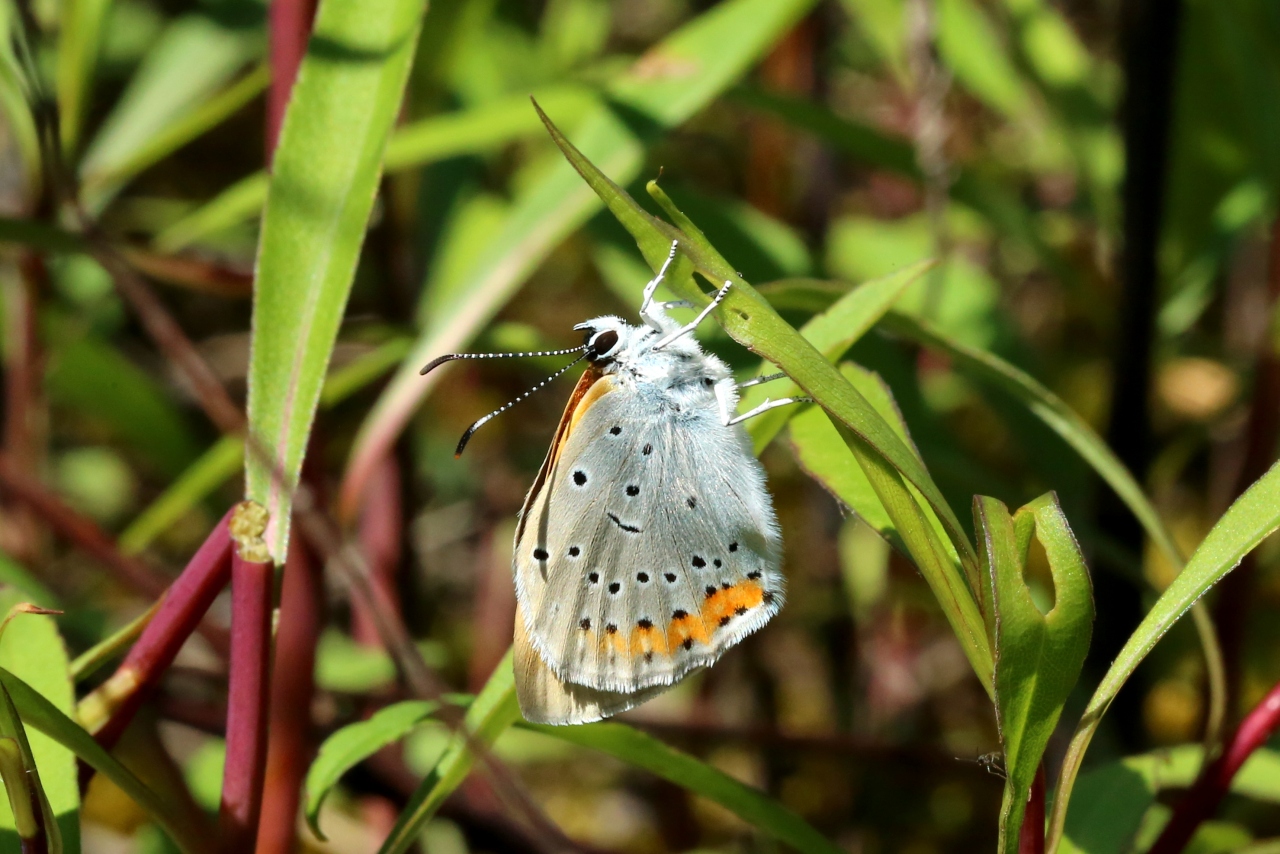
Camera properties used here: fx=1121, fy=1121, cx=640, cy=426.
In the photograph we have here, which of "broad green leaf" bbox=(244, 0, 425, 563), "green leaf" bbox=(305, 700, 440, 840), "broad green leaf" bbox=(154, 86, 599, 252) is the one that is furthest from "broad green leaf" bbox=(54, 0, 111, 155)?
"green leaf" bbox=(305, 700, 440, 840)

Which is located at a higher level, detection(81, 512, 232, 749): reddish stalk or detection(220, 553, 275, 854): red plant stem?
detection(81, 512, 232, 749): reddish stalk

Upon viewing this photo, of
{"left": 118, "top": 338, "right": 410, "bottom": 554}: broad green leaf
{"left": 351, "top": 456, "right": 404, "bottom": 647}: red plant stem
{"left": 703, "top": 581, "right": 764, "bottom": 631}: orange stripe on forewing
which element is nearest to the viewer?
{"left": 703, "top": 581, "right": 764, "bottom": 631}: orange stripe on forewing

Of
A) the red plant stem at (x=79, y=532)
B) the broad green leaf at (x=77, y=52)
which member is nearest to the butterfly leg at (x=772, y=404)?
the red plant stem at (x=79, y=532)

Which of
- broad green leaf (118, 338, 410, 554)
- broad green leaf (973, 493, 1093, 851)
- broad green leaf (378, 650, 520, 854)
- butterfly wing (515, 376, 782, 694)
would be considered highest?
broad green leaf (118, 338, 410, 554)

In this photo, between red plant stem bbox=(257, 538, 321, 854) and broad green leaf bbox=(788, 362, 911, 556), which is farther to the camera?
red plant stem bbox=(257, 538, 321, 854)

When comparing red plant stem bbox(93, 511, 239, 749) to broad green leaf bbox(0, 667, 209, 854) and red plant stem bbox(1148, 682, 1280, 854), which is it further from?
red plant stem bbox(1148, 682, 1280, 854)

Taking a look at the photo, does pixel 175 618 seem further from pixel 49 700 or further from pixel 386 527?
pixel 386 527

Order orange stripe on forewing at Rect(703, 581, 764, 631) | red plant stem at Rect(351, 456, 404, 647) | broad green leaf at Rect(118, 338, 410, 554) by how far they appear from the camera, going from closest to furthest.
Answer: orange stripe on forewing at Rect(703, 581, 764, 631) → broad green leaf at Rect(118, 338, 410, 554) → red plant stem at Rect(351, 456, 404, 647)
